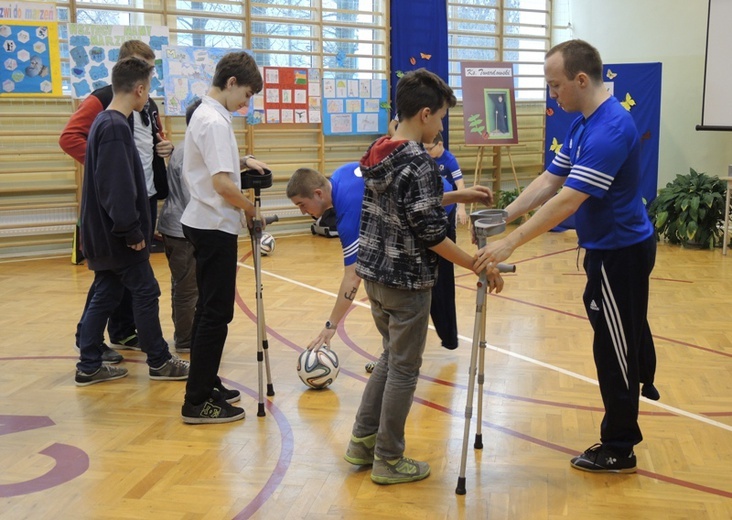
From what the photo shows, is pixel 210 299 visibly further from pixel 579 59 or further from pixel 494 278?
pixel 579 59

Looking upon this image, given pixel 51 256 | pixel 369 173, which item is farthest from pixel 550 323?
pixel 51 256

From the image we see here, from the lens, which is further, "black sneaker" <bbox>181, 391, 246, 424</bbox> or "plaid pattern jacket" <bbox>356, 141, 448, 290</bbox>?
"black sneaker" <bbox>181, 391, 246, 424</bbox>

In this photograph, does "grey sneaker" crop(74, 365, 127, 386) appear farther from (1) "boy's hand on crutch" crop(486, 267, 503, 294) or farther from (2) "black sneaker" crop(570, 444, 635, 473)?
(2) "black sneaker" crop(570, 444, 635, 473)

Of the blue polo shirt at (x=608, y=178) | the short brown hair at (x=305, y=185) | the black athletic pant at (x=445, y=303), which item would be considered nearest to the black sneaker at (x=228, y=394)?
the short brown hair at (x=305, y=185)

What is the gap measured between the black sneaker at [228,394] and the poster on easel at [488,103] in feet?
22.8

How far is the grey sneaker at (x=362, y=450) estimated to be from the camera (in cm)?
313

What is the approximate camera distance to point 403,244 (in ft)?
9.12

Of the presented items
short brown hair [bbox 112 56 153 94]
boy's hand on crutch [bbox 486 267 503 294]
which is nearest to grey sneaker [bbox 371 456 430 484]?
boy's hand on crutch [bbox 486 267 503 294]

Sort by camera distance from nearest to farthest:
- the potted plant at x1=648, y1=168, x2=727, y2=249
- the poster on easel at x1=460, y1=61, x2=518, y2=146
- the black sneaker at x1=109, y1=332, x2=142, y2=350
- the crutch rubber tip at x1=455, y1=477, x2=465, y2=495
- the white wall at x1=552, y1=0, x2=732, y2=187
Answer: the crutch rubber tip at x1=455, y1=477, x2=465, y2=495, the black sneaker at x1=109, y1=332, x2=142, y2=350, the potted plant at x1=648, y1=168, x2=727, y2=249, the white wall at x1=552, y1=0, x2=732, y2=187, the poster on easel at x1=460, y1=61, x2=518, y2=146

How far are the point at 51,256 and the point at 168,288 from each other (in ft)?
7.68

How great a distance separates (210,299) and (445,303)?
147cm

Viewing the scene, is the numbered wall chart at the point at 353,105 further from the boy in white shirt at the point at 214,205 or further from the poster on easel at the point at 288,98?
the boy in white shirt at the point at 214,205

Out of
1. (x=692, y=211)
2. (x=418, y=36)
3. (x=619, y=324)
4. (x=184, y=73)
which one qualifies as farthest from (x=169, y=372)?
(x=418, y=36)

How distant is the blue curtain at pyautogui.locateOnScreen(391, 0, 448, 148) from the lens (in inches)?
398
